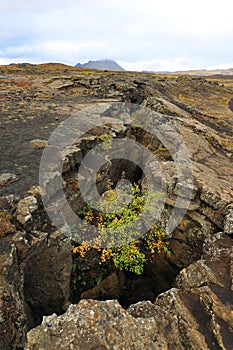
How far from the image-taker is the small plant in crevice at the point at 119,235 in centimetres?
1385

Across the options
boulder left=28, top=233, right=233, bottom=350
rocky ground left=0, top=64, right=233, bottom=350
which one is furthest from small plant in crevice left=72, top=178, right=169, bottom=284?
boulder left=28, top=233, right=233, bottom=350

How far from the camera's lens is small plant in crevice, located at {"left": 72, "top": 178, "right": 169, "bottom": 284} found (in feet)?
45.4

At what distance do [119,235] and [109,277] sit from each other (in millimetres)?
3534

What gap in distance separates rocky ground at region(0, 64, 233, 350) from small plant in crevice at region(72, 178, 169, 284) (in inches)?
51.6

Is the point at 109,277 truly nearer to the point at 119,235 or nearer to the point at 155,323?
the point at 119,235

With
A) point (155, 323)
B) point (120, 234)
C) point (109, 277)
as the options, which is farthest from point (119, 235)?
point (155, 323)

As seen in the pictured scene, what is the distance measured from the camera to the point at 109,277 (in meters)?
15.7

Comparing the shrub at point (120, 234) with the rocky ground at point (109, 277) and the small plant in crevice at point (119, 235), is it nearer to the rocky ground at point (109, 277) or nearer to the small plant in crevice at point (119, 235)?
the small plant in crevice at point (119, 235)

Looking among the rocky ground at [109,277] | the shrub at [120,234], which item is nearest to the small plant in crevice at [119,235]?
the shrub at [120,234]

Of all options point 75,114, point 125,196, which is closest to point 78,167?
point 125,196

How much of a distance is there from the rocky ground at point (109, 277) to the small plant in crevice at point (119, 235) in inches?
51.6

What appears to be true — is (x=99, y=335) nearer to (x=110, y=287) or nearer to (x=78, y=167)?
(x=110, y=287)

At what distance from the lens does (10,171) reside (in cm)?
1370

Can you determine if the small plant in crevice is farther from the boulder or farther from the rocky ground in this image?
the boulder
